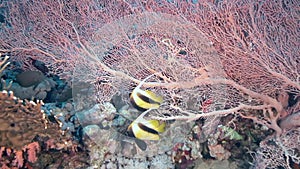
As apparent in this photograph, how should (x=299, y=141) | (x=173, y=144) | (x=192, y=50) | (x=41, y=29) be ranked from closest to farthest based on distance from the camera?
(x=299, y=141)
(x=192, y=50)
(x=173, y=144)
(x=41, y=29)

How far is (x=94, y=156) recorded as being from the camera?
3693 millimetres

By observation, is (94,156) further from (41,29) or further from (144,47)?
(41,29)

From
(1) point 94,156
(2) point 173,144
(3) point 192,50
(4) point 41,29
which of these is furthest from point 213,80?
(4) point 41,29

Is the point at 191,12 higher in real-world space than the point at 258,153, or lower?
higher

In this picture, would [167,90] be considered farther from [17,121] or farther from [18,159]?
[18,159]

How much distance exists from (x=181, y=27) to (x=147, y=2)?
60cm

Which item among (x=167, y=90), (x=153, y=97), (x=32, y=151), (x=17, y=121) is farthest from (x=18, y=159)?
(x=167, y=90)

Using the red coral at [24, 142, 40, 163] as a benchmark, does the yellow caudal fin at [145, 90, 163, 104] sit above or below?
above

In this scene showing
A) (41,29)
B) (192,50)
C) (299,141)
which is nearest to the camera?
(299,141)

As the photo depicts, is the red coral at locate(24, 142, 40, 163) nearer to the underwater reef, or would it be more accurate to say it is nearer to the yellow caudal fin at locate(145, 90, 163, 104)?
the underwater reef

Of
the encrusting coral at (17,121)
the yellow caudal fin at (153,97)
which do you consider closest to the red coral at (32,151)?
the encrusting coral at (17,121)

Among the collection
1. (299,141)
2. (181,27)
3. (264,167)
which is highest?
(181,27)

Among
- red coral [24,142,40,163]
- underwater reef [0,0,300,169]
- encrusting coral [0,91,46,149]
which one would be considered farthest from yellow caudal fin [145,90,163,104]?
red coral [24,142,40,163]

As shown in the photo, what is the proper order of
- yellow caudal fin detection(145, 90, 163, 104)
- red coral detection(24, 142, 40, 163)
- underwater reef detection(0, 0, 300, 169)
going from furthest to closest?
red coral detection(24, 142, 40, 163), underwater reef detection(0, 0, 300, 169), yellow caudal fin detection(145, 90, 163, 104)
